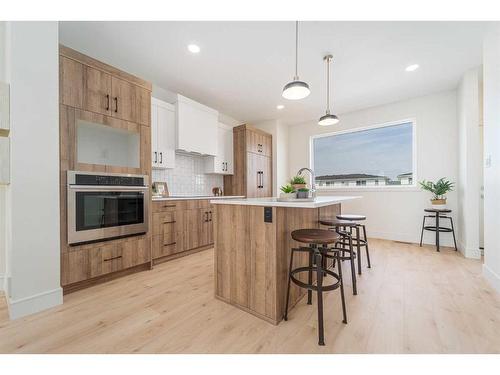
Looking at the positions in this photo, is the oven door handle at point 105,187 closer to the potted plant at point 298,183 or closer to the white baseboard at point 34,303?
the white baseboard at point 34,303

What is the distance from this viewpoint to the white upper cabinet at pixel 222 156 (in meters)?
4.20

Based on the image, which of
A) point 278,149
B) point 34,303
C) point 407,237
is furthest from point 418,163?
point 34,303

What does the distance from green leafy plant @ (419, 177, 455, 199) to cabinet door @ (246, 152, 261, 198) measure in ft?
9.75

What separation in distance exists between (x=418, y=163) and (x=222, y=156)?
367 centimetres

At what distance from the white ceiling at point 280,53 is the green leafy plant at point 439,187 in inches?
61.4

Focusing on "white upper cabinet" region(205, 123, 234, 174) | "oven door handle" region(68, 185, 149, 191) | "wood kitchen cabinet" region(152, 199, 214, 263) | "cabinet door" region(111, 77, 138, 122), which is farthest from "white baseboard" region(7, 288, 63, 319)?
"white upper cabinet" region(205, 123, 234, 174)

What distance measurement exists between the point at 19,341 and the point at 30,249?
0.66 metres

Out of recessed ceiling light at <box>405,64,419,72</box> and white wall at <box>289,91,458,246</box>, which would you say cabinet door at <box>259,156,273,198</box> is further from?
recessed ceiling light at <box>405,64,419,72</box>

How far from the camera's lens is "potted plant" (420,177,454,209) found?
3.48m

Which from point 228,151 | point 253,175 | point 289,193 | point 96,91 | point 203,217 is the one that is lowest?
point 203,217

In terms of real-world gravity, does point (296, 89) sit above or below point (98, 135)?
above

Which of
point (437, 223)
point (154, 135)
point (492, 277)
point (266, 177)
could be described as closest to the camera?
point (492, 277)

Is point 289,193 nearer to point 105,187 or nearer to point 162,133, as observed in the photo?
point 105,187

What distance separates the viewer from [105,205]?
2318 millimetres
